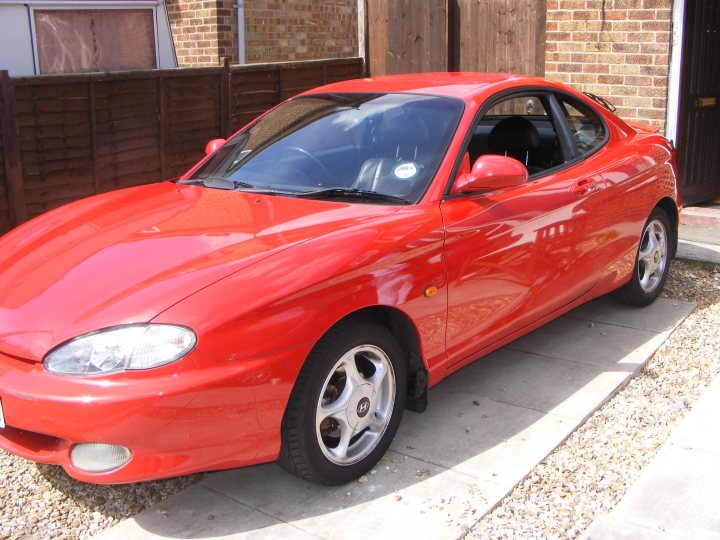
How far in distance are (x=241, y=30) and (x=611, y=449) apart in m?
8.60

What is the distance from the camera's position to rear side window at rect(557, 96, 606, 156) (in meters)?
5.11

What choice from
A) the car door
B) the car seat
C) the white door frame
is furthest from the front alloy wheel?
the white door frame

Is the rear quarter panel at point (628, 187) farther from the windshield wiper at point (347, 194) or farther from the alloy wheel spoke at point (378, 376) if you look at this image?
the alloy wheel spoke at point (378, 376)

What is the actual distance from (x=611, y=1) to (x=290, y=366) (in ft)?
20.2

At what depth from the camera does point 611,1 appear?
794 centimetres

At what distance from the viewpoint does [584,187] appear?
4805mm

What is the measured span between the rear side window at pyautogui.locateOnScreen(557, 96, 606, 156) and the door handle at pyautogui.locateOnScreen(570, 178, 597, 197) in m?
0.23

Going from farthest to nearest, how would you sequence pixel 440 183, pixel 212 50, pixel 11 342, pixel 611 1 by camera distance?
1. pixel 212 50
2. pixel 611 1
3. pixel 440 183
4. pixel 11 342

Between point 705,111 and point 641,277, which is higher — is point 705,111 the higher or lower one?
the higher one

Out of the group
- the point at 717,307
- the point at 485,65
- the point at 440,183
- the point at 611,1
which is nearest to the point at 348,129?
the point at 440,183

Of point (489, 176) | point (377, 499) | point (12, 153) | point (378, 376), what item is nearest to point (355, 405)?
point (378, 376)

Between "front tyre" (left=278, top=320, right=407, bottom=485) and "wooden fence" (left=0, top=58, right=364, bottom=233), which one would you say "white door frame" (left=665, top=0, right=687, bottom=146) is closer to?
"wooden fence" (left=0, top=58, right=364, bottom=233)

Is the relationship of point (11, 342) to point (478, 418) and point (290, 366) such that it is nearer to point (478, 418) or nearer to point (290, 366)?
point (290, 366)

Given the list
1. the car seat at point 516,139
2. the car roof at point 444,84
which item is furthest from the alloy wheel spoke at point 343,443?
the car seat at point 516,139
